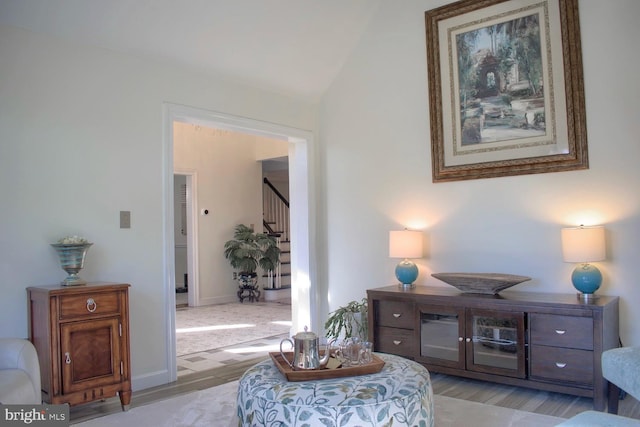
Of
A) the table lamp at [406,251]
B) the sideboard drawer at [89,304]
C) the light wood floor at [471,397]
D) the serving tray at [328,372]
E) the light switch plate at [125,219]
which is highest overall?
the light switch plate at [125,219]

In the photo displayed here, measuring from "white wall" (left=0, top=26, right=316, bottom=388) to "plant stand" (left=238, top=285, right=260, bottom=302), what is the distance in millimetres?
4617

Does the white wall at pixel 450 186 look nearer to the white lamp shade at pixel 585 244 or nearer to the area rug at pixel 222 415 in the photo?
the white lamp shade at pixel 585 244

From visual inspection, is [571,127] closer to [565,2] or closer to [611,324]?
[565,2]

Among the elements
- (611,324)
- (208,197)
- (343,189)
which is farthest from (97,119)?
(208,197)

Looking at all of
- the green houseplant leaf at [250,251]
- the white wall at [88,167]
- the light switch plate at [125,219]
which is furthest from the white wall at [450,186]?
the green houseplant leaf at [250,251]

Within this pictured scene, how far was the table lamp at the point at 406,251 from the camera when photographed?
14.0 feet

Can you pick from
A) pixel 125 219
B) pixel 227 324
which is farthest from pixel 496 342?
pixel 227 324

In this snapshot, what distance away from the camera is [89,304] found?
312 centimetres

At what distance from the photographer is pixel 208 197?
8.34 metres

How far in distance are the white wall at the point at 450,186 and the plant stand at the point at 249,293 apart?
11.5 feet

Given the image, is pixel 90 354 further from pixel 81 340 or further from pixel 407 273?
pixel 407 273

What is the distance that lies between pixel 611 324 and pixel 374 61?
3061mm

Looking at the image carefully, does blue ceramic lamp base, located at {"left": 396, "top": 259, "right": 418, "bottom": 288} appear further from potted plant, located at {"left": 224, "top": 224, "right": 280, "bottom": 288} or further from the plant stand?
the plant stand

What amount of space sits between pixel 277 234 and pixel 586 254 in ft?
20.9
